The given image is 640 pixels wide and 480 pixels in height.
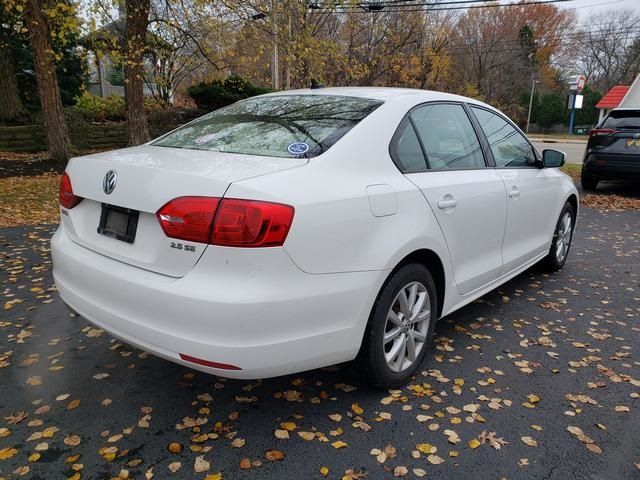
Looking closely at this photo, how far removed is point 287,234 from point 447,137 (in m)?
1.70

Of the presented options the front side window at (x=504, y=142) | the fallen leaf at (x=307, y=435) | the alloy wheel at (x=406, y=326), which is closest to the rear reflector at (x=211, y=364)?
the fallen leaf at (x=307, y=435)

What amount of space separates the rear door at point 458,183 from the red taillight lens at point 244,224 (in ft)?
3.29

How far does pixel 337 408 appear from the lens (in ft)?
9.05

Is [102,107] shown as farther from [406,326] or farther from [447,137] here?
[406,326]

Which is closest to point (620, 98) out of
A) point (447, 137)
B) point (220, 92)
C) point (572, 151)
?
point (572, 151)

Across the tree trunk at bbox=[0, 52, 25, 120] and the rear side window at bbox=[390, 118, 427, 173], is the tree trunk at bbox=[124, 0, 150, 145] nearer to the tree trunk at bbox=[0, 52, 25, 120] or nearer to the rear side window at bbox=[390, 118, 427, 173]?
the tree trunk at bbox=[0, 52, 25, 120]

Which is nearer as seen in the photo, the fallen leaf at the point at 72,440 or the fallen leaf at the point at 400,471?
the fallen leaf at the point at 400,471

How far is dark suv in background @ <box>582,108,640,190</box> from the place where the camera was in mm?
9453

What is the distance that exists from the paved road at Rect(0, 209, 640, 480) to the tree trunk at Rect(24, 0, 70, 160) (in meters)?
9.28

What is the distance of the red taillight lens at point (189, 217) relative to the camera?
2.12 meters

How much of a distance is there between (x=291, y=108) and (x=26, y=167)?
10.4 meters

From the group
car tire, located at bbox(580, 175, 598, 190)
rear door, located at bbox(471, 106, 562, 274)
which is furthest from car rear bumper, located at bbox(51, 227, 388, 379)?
car tire, located at bbox(580, 175, 598, 190)

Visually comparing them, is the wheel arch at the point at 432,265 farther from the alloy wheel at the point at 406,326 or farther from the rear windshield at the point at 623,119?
the rear windshield at the point at 623,119

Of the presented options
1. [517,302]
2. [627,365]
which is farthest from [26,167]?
[627,365]
